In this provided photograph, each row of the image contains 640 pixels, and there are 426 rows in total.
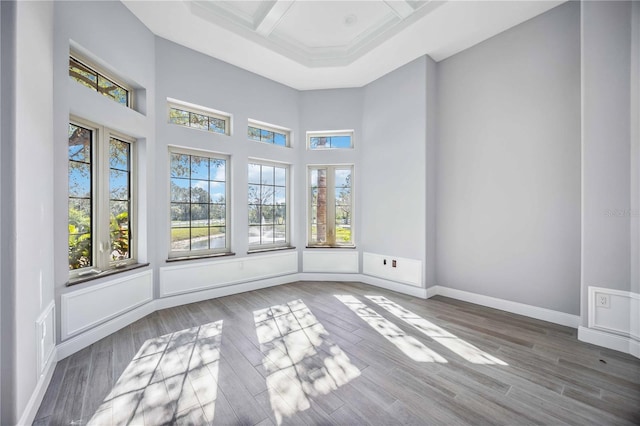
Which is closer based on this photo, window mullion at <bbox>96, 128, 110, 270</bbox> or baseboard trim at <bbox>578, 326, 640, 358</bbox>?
baseboard trim at <bbox>578, 326, 640, 358</bbox>

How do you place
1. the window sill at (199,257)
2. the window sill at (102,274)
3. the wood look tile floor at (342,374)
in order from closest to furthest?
1. the wood look tile floor at (342,374)
2. the window sill at (102,274)
3. the window sill at (199,257)

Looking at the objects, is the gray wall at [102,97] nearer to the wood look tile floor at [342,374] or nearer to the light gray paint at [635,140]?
the wood look tile floor at [342,374]

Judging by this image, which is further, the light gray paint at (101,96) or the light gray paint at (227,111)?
the light gray paint at (227,111)

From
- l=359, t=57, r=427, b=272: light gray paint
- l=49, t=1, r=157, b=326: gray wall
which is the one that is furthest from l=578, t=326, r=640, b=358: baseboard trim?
l=49, t=1, r=157, b=326: gray wall

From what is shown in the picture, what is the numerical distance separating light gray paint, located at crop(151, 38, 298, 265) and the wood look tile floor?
1.53m

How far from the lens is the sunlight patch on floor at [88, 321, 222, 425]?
1.70 metres

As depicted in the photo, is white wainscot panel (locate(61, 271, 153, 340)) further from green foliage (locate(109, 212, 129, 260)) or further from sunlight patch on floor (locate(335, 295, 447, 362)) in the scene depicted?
sunlight patch on floor (locate(335, 295, 447, 362))

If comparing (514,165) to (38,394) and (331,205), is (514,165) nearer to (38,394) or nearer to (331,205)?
(331,205)

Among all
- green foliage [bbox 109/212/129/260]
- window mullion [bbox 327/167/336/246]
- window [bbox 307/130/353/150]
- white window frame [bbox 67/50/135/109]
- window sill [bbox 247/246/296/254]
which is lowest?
window sill [bbox 247/246/296/254]

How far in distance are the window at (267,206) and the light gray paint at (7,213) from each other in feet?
10.0

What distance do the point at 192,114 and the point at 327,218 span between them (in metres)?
2.86

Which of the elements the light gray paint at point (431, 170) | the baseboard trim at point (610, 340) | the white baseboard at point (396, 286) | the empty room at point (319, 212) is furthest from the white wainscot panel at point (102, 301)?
the baseboard trim at point (610, 340)

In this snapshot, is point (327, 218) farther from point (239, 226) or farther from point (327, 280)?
point (239, 226)

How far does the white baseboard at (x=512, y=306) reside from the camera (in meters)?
3.02
